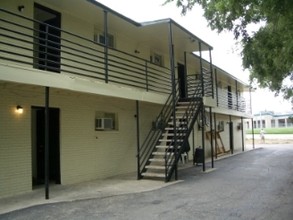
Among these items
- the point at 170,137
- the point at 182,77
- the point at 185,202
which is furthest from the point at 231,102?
the point at 185,202

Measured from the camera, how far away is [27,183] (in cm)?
1052

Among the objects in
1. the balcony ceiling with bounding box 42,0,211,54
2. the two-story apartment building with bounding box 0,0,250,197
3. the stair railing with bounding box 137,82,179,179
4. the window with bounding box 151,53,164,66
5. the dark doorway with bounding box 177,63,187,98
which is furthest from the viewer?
the dark doorway with bounding box 177,63,187,98

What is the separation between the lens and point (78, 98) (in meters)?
12.6

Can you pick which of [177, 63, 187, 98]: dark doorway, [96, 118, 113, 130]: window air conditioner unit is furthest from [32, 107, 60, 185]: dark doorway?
[177, 63, 187, 98]: dark doorway

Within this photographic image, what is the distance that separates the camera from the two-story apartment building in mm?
9844

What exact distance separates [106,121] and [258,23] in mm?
7035

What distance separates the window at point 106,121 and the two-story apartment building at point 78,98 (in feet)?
0.13

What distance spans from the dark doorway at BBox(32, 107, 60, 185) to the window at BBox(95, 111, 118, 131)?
1.93 m

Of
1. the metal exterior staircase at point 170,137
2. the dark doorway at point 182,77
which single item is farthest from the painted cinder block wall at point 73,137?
the dark doorway at point 182,77

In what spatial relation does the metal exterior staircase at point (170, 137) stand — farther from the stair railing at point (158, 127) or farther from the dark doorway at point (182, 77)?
the dark doorway at point (182, 77)

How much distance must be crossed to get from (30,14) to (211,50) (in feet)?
29.3

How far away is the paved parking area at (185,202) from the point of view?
7.67m

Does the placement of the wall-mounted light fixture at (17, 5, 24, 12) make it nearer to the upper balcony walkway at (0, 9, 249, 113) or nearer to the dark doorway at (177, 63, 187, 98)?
the upper balcony walkway at (0, 9, 249, 113)

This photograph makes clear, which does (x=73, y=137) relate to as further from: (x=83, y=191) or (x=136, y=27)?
(x=136, y=27)
